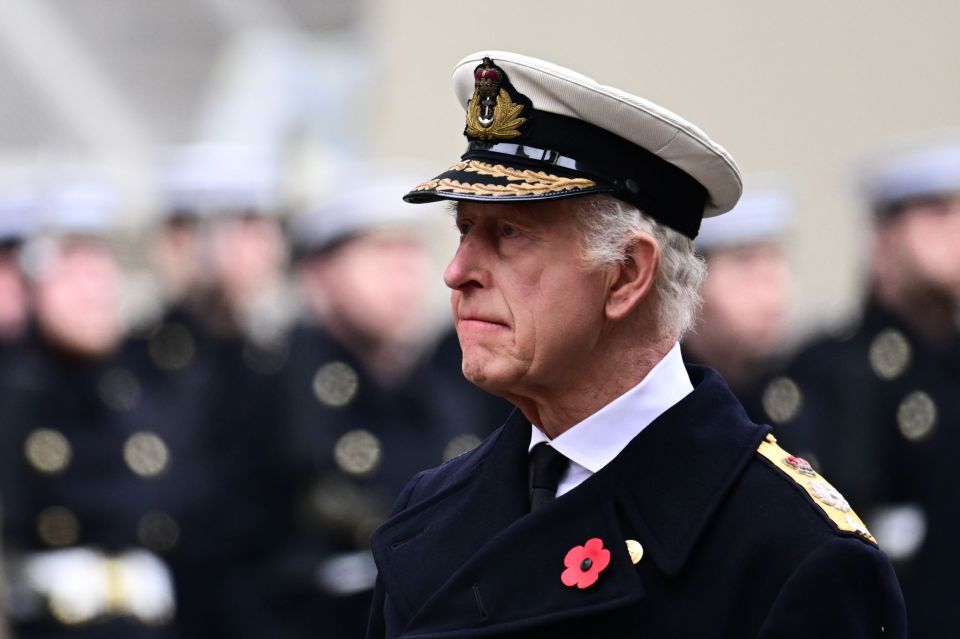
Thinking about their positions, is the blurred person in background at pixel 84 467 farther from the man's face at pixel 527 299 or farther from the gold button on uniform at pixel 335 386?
the man's face at pixel 527 299

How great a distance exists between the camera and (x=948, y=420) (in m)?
7.46

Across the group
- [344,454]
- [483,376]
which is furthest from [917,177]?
[483,376]

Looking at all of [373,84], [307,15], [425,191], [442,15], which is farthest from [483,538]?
[307,15]

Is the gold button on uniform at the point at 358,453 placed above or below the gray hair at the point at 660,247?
below

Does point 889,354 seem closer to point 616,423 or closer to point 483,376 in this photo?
point 616,423

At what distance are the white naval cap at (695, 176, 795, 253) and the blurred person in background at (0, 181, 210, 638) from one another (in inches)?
91.6

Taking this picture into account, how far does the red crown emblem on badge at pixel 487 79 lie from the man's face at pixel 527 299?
182mm

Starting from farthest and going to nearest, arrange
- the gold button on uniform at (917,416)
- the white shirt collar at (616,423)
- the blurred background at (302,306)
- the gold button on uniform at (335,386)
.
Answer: the gold button on uniform at (335,386) → the blurred background at (302,306) → the gold button on uniform at (917,416) → the white shirt collar at (616,423)

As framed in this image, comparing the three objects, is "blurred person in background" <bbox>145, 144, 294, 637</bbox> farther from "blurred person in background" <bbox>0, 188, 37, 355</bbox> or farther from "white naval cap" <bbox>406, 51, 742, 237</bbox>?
"white naval cap" <bbox>406, 51, 742, 237</bbox>

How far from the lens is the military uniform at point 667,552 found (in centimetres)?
283

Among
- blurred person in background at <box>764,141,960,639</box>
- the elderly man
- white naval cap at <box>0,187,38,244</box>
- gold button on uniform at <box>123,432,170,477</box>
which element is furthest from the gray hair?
white naval cap at <box>0,187,38,244</box>

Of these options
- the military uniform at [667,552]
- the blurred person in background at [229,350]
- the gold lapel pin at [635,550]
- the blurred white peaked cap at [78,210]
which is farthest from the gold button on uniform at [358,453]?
the gold lapel pin at [635,550]

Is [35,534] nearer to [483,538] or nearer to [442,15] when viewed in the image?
[483,538]

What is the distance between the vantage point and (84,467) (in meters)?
7.64
